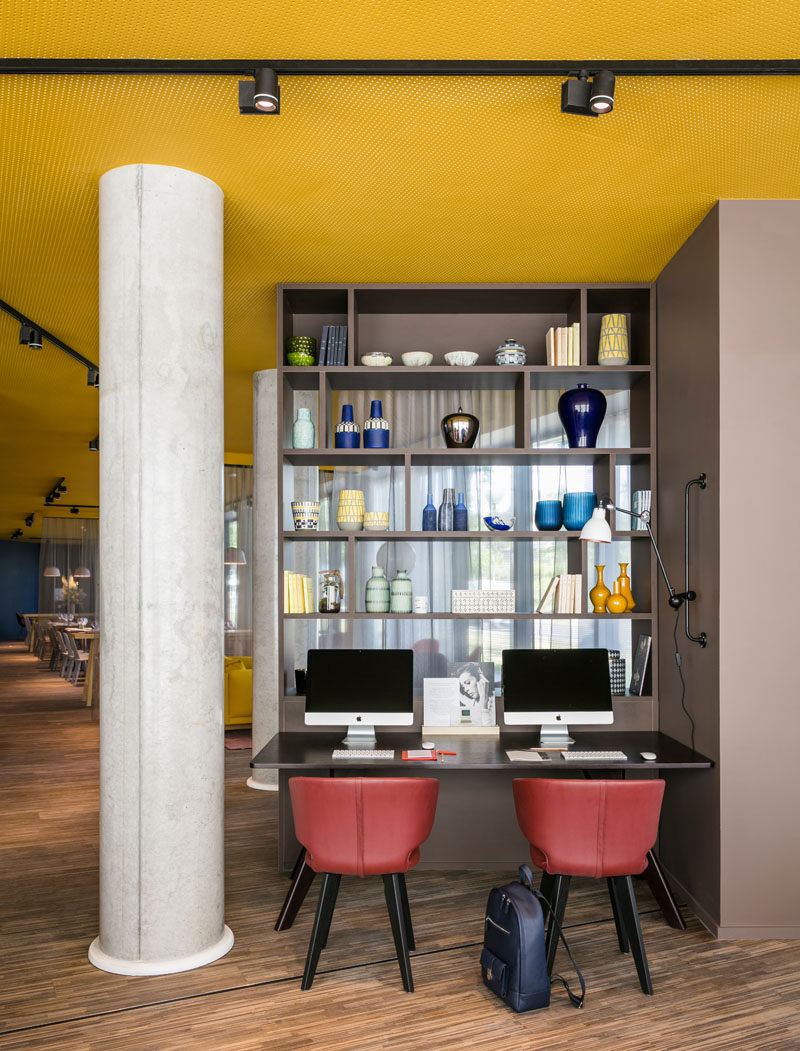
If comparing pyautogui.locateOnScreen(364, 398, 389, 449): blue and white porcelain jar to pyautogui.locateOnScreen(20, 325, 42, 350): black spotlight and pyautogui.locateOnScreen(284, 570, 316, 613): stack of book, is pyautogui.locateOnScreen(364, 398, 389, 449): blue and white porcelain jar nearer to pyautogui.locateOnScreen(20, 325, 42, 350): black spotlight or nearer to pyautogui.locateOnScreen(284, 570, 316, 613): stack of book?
pyautogui.locateOnScreen(284, 570, 316, 613): stack of book

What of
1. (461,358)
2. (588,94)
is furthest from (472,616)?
(588,94)

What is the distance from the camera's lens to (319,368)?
4871 millimetres

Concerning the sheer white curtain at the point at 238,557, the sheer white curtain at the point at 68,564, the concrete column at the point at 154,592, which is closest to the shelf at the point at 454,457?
the concrete column at the point at 154,592

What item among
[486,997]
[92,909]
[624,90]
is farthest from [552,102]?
[92,909]

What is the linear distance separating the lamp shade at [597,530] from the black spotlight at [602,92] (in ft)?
6.59

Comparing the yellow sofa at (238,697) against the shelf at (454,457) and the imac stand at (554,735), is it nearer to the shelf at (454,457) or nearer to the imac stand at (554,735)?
the shelf at (454,457)

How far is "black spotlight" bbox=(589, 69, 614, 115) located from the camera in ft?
9.20

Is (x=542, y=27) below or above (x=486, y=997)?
above

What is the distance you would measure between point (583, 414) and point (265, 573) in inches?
122

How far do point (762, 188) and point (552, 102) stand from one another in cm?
127

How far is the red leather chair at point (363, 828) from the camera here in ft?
11.0

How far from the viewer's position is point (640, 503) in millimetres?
4898

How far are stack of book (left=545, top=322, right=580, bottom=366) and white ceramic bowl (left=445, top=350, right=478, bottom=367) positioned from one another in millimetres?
445

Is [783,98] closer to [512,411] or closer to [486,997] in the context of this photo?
[512,411]
